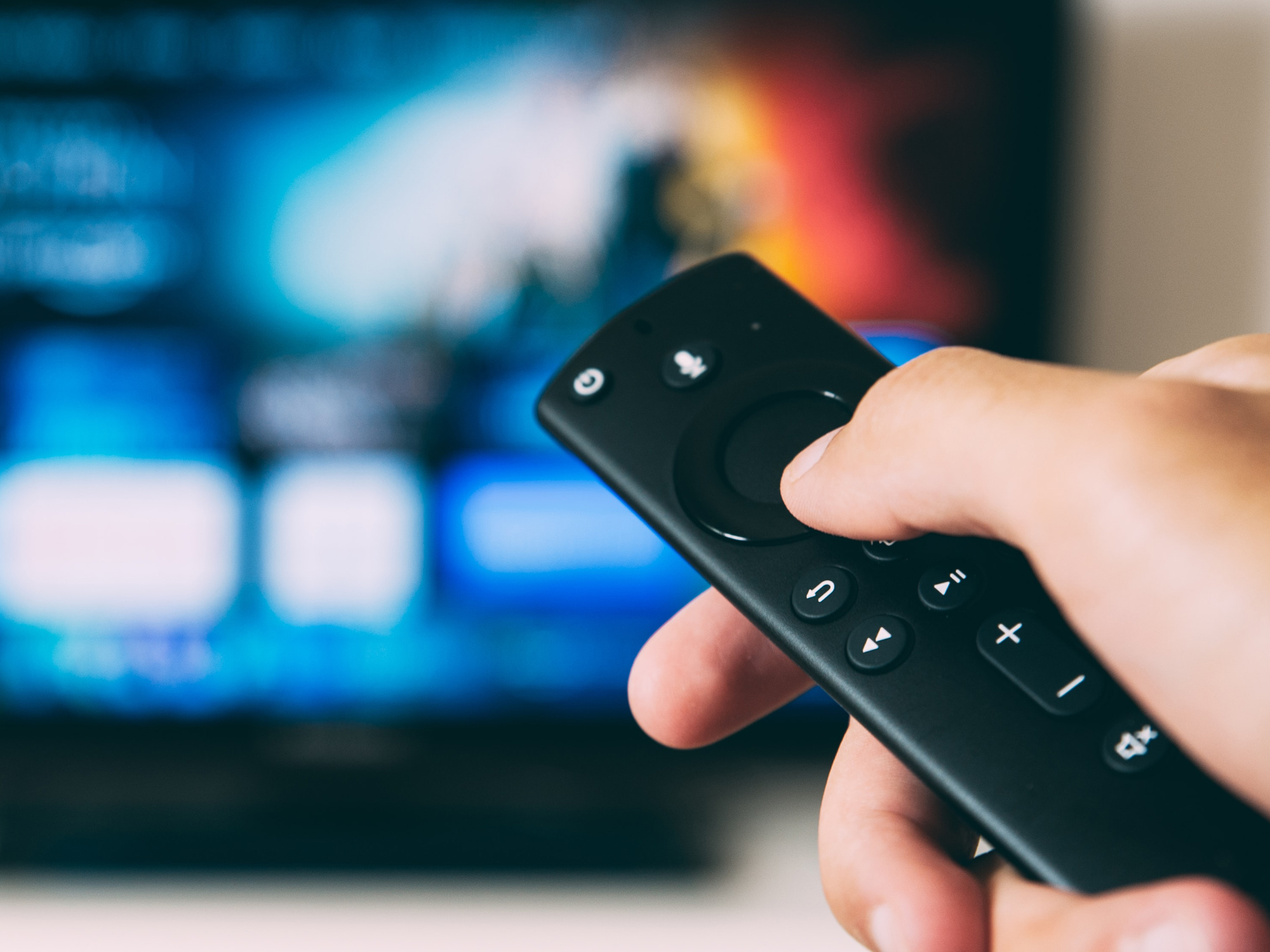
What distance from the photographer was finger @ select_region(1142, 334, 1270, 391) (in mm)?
308

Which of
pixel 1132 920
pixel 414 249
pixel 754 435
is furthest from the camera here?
pixel 414 249

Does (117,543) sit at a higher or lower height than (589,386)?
lower

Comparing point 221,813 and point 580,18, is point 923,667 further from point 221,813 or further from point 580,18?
point 221,813

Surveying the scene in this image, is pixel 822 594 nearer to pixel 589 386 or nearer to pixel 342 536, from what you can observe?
pixel 589 386

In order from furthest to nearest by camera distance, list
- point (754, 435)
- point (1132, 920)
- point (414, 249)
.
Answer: point (414, 249) → point (754, 435) → point (1132, 920)

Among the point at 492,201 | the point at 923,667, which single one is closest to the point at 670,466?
the point at 923,667

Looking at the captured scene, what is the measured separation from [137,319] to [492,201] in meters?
0.30

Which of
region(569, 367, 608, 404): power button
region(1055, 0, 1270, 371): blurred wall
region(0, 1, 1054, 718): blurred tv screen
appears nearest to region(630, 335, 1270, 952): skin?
region(569, 367, 608, 404): power button

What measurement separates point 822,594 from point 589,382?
12 cm

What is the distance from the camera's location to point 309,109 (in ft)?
2.66

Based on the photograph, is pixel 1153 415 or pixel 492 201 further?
pixel 492 201

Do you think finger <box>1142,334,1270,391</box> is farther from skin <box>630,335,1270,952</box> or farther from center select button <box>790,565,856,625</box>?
center select button <box>790,565,856,625</box>

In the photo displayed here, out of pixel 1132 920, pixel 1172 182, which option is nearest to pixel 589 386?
pixel 1132 920

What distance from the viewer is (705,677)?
0.37 m
